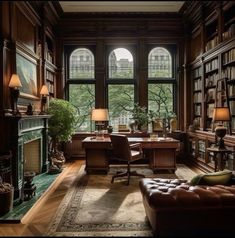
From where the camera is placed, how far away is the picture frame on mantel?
500 centimetres

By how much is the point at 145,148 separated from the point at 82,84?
3.14 meters

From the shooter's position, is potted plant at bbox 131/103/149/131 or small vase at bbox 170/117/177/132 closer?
potted plant at bbox 131/103/149/131

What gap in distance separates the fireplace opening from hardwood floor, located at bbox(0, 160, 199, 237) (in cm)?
51

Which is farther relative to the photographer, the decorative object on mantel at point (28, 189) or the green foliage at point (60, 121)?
the green foliage at point (60, 121)

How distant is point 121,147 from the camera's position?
5.39m

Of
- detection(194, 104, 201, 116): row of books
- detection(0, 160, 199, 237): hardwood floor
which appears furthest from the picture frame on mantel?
detection(194, 104, 201, 116): row of books

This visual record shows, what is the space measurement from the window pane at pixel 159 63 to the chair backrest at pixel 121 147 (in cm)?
329

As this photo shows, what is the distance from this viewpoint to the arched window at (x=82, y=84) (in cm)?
825

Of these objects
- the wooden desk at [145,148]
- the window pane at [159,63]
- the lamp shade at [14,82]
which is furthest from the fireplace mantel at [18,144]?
the window pane at [159,63]

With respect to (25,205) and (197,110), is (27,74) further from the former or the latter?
(197,110)

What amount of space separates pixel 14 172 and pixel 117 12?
524 cm

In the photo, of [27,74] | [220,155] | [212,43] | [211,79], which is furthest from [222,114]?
[27,74]

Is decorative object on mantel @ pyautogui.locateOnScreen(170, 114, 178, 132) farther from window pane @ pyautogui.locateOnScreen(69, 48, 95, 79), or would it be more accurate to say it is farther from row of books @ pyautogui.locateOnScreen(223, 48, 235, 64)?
row of books @ pyautogui.locateOnScreen(223, 48, 235, 64)

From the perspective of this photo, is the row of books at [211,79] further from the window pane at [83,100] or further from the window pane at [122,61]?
the window pane at [83,100]
